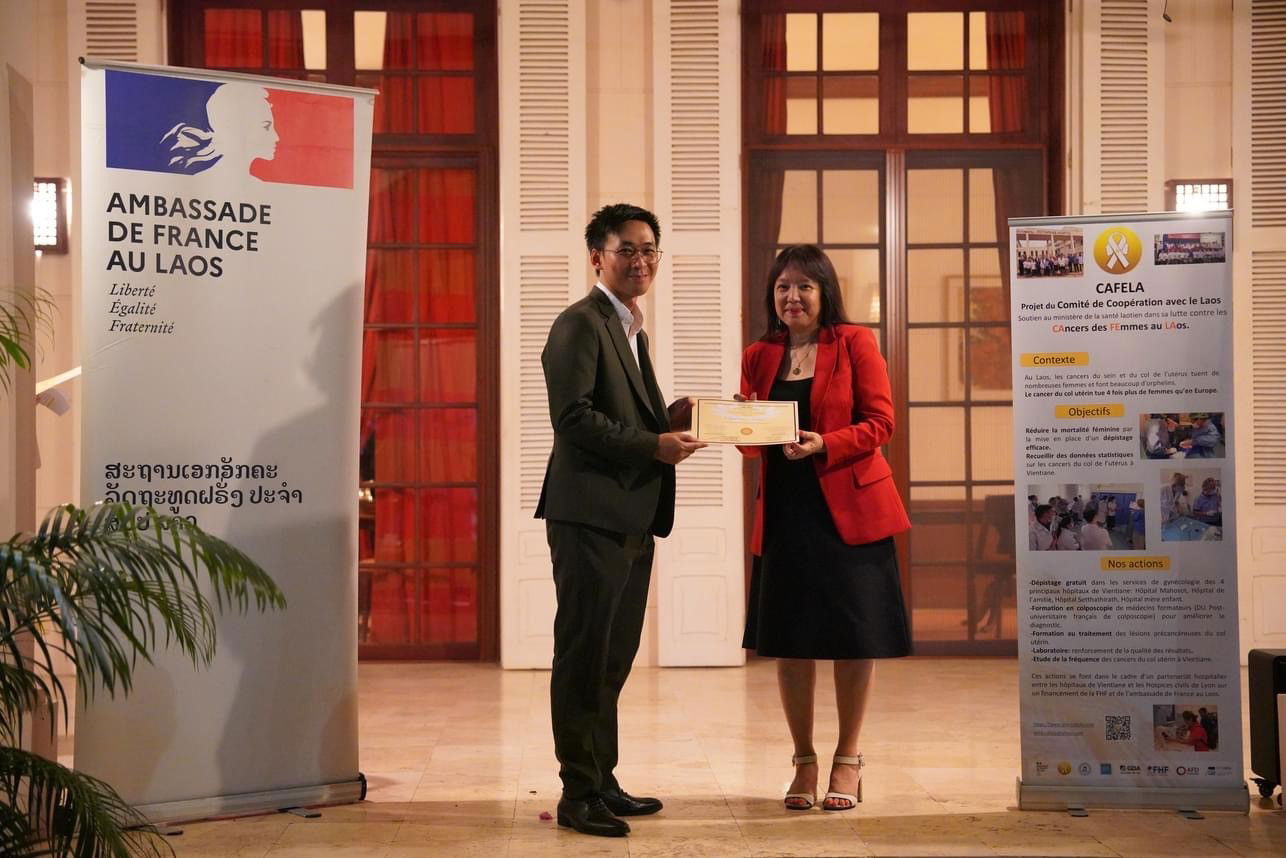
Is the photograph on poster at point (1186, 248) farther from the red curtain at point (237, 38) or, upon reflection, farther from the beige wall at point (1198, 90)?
the red curtain at point (237, 38)

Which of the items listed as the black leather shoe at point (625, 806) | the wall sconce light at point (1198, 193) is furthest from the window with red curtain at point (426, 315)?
the wall sconce light at point (1198, 193)

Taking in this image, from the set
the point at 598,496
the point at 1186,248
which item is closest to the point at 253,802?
the point at 598,496

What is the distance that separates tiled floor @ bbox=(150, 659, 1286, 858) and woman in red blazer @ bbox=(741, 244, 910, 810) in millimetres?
313

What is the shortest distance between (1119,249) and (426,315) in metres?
4.12

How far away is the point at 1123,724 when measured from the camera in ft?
12.5

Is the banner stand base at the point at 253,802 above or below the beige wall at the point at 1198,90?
below

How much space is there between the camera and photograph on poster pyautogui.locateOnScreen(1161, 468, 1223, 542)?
12.5 feet

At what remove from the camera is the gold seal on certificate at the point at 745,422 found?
3623 millimetres

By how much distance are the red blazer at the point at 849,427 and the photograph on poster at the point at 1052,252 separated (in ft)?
1.64

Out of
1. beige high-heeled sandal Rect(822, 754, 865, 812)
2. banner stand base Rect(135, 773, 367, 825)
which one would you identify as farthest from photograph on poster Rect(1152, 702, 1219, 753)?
banner stand base Rect(135, 773, 367, 825)

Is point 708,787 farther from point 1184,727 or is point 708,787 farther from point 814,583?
point 1184,727

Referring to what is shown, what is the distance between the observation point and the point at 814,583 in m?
3.84

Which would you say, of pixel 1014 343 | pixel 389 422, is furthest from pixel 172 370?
pixel 389 422

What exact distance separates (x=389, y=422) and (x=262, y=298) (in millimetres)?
3256
